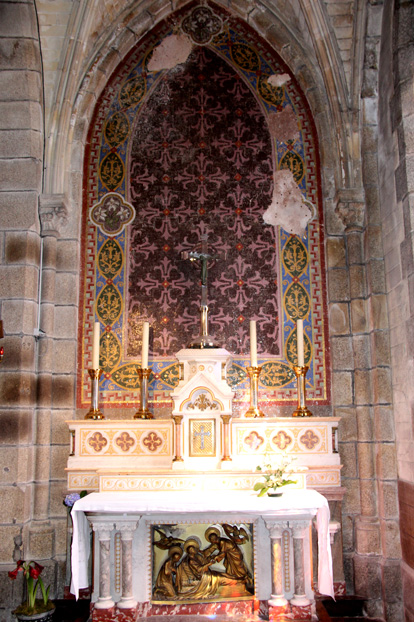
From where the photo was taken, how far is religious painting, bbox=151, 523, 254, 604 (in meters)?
4.82

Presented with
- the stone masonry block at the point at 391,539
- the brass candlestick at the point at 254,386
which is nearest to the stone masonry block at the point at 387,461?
the stone masonry block at the point at 391,539

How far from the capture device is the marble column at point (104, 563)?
4.73 metres

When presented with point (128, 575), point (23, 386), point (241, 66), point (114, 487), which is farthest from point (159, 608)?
point (241, 66)

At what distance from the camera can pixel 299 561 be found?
4.71 m

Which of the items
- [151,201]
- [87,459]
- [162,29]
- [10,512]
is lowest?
[10,512]

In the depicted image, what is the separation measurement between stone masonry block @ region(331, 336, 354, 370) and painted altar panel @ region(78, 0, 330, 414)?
0.13 m

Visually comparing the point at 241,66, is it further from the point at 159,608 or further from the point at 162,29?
the point at 159,608

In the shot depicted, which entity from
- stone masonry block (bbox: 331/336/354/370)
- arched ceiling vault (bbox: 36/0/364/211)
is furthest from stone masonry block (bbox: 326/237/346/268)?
stone masonry block (bbox: 331/336/354/370)

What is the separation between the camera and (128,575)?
15.5 feet

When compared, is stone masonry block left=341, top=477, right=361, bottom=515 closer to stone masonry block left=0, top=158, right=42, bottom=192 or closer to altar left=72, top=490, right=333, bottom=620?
altar left=72, top=490, right=333, bottom=620

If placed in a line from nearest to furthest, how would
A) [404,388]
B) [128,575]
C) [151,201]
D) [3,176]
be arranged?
[128,575]
[404,388]
[3,176]
[151,201]

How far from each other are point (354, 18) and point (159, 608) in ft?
19.3

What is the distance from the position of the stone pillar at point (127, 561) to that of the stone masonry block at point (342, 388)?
8.10 ft

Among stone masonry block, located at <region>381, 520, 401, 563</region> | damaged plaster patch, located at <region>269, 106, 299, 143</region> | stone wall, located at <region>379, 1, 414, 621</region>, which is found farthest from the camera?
damaged plaster patch, located at <region>269, 106, 299, 143</region>
